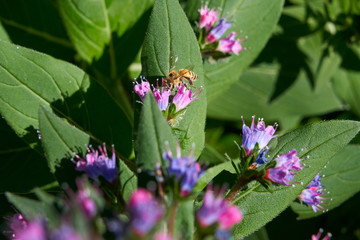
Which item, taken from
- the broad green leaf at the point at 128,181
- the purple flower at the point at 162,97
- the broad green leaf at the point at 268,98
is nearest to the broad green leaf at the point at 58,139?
the broad green leaf at the point at 128,181

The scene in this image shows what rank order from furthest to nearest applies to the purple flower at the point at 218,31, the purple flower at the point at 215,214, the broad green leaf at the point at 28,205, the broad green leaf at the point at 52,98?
the purple flower at the point at 218,31, the broad green leaf at the point at 52,98, the broad green leaf at the point at 28,205, the purple flower at the point at 215,214

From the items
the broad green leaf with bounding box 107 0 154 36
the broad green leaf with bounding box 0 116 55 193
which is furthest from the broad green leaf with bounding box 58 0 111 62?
the broad green leaf with bounding box 0 116 55 193

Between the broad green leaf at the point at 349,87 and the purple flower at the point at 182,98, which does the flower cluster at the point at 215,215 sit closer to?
the purple flower at the point at 182,98

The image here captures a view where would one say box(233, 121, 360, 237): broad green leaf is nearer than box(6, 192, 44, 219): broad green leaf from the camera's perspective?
No

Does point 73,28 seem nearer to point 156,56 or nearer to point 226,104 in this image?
point 156,56

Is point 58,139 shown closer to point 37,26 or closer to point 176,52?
point 176,52

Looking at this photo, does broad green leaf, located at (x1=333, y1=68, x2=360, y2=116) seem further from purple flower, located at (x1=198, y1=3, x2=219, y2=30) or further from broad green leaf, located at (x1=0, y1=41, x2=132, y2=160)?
broad green leaf, located at (x1=0, y1=41, x2=132, y2=160)
